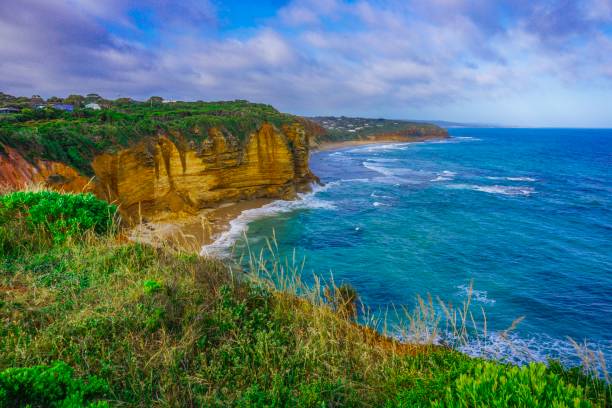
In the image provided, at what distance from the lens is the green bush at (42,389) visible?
2949mm

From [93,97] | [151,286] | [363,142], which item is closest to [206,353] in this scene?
[151,286]

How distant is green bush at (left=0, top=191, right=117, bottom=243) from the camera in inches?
298

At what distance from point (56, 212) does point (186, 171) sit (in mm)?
21425

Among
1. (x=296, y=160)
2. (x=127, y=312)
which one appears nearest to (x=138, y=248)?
(x=127, y=312)

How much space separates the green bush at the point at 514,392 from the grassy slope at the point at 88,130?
21466mm

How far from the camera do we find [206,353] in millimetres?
4504

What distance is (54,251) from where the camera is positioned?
22.4 ft

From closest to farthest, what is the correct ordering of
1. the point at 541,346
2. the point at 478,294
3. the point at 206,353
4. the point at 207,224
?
the point at 206,353
the point at 541,346
the point at 478,294
the point at 207,224

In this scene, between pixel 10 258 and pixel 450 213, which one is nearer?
pixel 10 258

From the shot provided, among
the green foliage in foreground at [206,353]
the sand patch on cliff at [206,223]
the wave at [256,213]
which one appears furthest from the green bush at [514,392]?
the sand patch on cliff at [206,223]

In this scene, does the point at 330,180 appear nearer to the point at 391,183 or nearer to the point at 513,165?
the point at 391,183

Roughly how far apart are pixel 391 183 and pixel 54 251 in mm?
42048

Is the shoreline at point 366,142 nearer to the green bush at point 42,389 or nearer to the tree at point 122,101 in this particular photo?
the tree at point 122,101

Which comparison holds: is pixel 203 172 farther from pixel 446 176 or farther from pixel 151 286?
pixel 446 176
